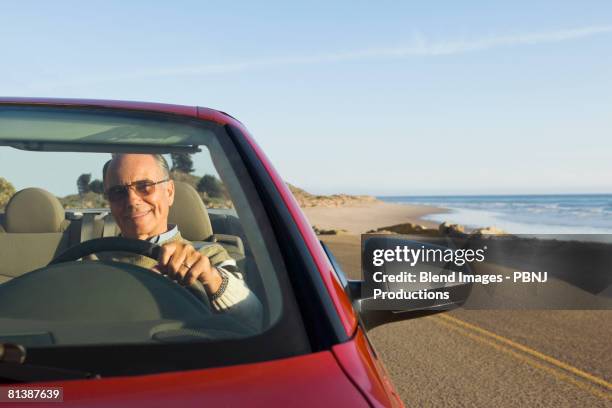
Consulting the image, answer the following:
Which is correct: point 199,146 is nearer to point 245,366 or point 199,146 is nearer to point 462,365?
point 245,366

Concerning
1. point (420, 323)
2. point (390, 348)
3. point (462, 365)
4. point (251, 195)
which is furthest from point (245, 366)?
point (420, 323)

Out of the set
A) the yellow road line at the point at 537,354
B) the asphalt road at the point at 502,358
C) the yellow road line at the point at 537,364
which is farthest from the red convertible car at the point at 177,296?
the yellow road line at the point at 537,354

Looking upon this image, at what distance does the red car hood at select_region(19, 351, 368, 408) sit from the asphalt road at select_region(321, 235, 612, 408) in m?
3.74

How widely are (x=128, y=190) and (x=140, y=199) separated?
5cm

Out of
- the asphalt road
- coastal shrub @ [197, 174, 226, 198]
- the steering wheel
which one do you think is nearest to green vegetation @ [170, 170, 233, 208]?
coastal shrub @ [197, 174, 226, 198]

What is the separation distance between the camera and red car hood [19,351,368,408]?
1.28 metres

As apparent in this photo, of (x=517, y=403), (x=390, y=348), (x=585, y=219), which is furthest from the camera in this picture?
(x=585, y=219)

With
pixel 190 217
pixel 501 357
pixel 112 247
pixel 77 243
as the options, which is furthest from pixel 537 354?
pixel 112 247

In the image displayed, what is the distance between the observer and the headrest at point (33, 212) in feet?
8.49

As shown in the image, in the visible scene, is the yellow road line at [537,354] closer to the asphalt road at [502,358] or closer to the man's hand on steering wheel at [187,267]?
the asphalt road at [502,358]

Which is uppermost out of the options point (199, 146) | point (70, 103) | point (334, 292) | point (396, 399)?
point (70, 103)

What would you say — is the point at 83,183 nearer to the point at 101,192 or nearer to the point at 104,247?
the point at 101,192

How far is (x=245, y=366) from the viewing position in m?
1.41

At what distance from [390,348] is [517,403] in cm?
197
